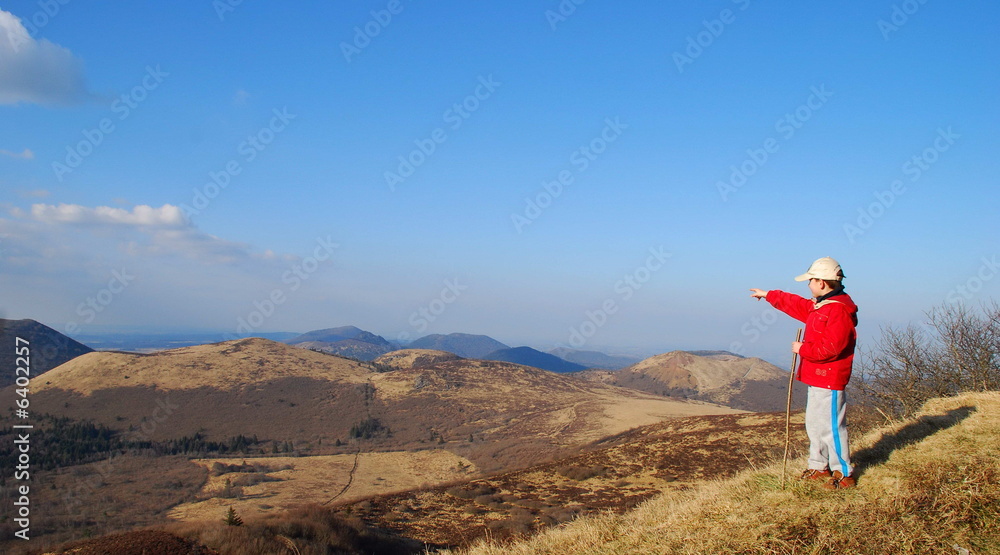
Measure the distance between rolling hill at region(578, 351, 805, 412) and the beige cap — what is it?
103 metres

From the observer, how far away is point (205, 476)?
36969 millimetres

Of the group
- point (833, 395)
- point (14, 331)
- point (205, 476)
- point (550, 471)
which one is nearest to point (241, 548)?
point (833, 395)

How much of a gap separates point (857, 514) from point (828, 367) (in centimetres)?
153

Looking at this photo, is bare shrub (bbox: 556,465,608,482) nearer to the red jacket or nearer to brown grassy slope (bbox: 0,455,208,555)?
the red jacket

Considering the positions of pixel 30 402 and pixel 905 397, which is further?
pixel 30 402

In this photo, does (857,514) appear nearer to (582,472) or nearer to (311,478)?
(582,472)

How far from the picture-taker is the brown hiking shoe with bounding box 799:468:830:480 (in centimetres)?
547

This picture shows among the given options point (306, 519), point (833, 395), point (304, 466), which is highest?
point (833, 395)

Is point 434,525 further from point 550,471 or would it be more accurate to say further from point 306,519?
point 550,471

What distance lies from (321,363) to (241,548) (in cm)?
8248

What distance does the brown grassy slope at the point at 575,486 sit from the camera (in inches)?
636

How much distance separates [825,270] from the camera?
5.70 m

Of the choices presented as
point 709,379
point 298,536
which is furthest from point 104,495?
point 709,379

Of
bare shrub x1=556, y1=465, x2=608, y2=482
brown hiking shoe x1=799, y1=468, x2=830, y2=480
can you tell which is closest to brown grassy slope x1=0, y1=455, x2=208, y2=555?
bare shrub x1=556, y1=465, x2=608, y2=482
